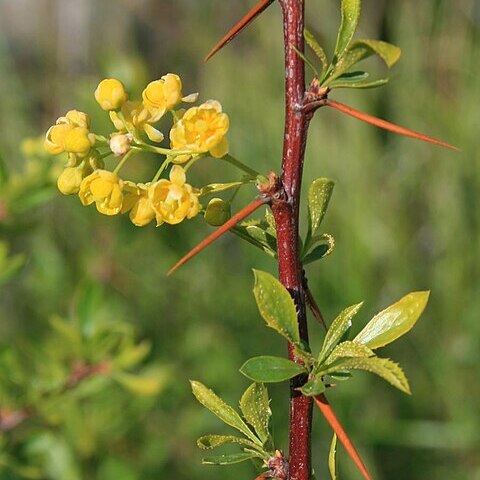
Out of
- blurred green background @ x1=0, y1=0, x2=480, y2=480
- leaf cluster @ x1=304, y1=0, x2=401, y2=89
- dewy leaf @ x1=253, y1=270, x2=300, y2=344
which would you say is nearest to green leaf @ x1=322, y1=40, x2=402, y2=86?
leaf cluster @ x1=304, y1=0, x2=401, y2=89

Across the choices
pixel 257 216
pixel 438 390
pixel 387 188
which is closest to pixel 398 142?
pixel 387 188

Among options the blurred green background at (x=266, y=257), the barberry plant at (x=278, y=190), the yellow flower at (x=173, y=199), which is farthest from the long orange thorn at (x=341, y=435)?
the blurred green background at (x=266, y=257)

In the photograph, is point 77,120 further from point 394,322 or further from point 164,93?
point 394,322

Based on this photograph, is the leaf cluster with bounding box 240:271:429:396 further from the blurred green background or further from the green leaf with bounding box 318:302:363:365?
the blurred green background

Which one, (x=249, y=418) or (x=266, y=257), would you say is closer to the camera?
(x=249, y=418)

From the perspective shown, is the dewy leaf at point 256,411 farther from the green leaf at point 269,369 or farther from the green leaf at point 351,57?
the green leaf at point 351,57

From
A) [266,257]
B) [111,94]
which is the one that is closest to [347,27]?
[111,94]

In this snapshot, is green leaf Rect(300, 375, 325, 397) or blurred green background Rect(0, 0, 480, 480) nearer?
green leaf Rect(300, 375, 325, 397)
